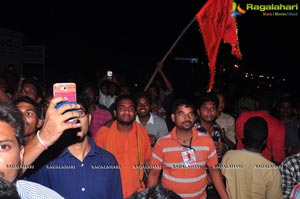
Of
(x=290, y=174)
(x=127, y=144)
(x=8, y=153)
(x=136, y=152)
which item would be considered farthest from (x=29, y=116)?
(x=290, y=174)

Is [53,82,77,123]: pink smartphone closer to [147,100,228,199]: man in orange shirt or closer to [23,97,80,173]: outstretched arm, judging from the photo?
[23,97,80,173]: outstretched arm

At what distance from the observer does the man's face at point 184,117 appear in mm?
3977

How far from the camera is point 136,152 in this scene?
411cm

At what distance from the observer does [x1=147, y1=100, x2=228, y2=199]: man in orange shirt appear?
3746mm

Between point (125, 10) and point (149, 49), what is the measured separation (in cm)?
300

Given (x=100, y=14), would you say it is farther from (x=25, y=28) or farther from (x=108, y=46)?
(x=25, y=28)

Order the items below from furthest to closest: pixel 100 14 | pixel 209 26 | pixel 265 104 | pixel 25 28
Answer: pixel 100 14 → pixel 25 28 → pixel 209 26 → pixel 265 104

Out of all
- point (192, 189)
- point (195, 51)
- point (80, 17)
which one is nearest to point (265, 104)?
point (192, 189)

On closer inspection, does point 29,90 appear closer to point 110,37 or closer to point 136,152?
point 136,152

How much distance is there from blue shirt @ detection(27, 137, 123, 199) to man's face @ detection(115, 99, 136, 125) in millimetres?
1226

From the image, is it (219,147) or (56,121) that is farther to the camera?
(219,147)

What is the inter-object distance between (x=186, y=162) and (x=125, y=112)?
98 cm

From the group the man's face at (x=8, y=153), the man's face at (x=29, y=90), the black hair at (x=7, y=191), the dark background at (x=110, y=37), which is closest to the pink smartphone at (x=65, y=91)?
the man's face at (x=8, y=153)

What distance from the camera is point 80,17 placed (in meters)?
15.5
